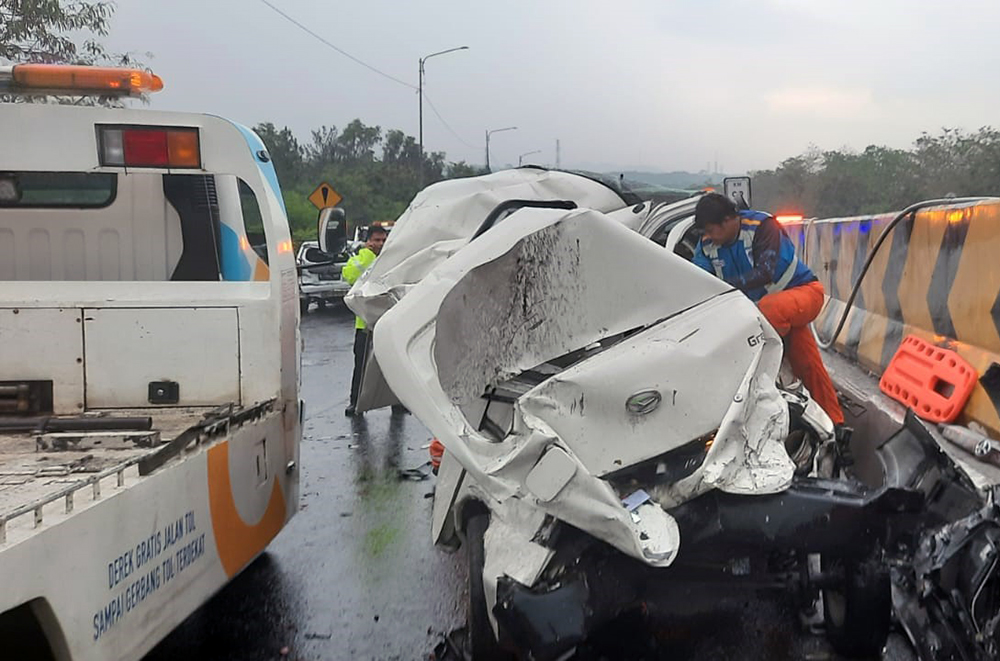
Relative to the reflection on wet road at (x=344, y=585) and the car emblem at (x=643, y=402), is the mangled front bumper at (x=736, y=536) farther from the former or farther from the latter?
the reflection on wet road at (x=344, y=585)

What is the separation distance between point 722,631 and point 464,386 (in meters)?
1.69

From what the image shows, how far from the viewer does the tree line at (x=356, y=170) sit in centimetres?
4644

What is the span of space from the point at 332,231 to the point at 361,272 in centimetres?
425

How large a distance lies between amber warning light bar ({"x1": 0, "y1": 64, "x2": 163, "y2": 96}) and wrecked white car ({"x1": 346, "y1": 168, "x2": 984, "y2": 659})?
185cm

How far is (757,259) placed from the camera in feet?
18.1

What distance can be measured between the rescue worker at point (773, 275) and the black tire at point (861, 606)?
1927mm

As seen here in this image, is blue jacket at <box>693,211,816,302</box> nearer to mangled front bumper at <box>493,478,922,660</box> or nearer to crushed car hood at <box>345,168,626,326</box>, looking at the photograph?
crushed car hood at <box>345,168,626,326</box>

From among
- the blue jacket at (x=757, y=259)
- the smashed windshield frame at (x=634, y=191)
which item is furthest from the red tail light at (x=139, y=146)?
the smashed windshield frame at (x=634, y=191)

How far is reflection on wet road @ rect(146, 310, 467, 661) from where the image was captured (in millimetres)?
4285

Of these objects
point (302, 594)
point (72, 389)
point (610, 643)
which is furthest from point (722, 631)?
point (72, 389)

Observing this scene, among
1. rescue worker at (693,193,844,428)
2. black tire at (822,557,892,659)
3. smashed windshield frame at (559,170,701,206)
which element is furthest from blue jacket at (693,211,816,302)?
black tire at (822,557,892,659)

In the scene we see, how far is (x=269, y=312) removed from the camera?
14.7 ft

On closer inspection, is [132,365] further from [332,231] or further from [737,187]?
[737,187]

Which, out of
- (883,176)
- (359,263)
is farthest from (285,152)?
(359,263)
